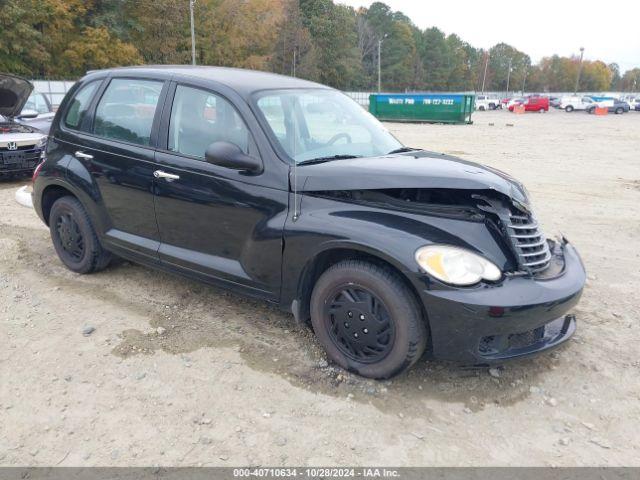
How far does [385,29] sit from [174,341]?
11232cm

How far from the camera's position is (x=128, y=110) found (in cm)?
427

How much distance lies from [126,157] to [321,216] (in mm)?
1854

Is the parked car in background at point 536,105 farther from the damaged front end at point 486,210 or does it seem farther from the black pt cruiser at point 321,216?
the damaged front end at point 486,210

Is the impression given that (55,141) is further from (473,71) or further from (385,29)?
(473,71)

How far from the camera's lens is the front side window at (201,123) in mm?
3645

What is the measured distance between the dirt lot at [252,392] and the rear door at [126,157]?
1.89 ft

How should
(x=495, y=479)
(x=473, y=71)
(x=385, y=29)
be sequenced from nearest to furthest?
(x=495, y=479) → (x=385, y=29) → (x=473, y=71)

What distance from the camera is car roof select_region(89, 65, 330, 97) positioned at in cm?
375

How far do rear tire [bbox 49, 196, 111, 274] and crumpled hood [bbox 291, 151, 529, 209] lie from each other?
236cm

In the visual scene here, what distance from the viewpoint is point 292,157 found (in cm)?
350

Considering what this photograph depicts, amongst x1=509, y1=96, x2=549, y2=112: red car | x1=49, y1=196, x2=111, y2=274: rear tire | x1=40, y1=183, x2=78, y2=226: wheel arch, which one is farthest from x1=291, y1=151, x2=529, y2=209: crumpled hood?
x1=509, y1=96, x2=549, y2=112: red car

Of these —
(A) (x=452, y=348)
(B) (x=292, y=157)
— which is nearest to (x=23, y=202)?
(B) (x=292, y=157)

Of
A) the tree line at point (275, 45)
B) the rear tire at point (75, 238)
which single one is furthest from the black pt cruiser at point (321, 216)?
the tree line at point (275, 45)

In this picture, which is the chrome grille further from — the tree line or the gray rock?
the tree line
